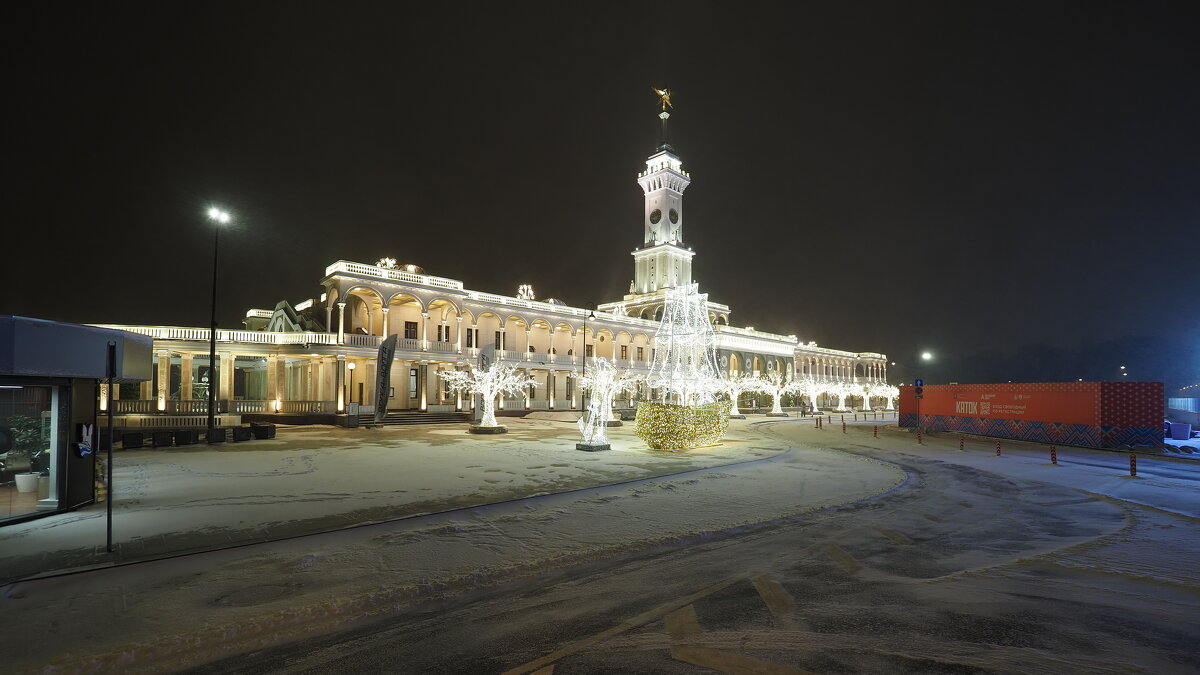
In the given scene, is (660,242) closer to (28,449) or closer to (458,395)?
(458,395)

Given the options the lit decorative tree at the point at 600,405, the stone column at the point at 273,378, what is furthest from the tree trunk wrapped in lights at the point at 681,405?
the stone column at the point at 273,378

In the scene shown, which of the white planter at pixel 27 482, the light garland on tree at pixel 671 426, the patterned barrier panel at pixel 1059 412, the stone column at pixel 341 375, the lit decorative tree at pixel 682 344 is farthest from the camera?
the stone column at pixel 341 375

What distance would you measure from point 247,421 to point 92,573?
27304mm

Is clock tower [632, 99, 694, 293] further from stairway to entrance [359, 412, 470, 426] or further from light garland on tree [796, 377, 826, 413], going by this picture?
stairway to entrance [359, 412, 470, 426]

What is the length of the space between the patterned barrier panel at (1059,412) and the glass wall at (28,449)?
111 ft

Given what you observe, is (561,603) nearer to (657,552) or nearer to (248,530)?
(657,552)

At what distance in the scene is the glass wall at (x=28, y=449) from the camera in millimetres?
9242

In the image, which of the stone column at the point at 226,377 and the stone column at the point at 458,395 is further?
the stone column at the point at 458,395

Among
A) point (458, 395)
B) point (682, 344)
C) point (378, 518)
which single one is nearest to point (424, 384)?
point (458, 395)

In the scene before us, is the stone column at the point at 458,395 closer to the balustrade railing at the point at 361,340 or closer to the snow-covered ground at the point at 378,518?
the balustrade railing at the point at 361,340

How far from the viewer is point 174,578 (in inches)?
263

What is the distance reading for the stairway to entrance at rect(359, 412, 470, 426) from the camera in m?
32.0

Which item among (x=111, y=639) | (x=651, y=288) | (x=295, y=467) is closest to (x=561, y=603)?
(x=111, y=639)

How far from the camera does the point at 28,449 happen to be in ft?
31.8
